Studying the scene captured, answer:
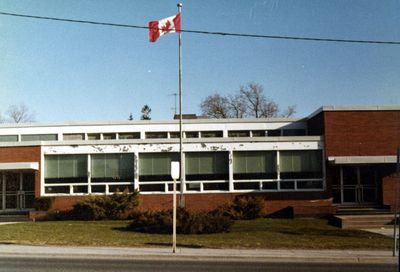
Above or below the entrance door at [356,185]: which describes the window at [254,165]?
above

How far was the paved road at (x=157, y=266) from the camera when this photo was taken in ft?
39.1

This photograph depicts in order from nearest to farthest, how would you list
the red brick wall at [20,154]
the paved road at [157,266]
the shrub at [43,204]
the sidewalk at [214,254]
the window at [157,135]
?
the paved road at [157,266], the sidewalk at [214,254], the shrub at [43,204], the red brick wall at [20,154], the window at [157,135]

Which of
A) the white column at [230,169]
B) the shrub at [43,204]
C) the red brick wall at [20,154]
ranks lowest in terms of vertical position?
the shrub at [43,204]

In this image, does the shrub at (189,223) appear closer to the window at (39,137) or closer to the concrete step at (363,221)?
the concrete step at (363,221)

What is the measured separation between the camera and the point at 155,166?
2708cm

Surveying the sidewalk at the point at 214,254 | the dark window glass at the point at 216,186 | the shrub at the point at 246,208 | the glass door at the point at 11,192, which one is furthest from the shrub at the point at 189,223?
the glass door at the point at 11,192

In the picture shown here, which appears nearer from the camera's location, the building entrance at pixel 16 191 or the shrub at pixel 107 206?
the shrub at pixel 107 206

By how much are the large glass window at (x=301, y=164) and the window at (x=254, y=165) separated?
1.97ft

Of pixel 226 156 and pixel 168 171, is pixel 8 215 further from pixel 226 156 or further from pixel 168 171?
pixel 226 156

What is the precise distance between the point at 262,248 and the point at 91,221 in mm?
11882

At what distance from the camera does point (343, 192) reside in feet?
89.0

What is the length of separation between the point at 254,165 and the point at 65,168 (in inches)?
425

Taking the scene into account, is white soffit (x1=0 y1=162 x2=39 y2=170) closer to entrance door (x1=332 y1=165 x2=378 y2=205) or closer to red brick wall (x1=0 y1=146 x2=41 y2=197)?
red brick wall (x1=0 y1=146 x2=41 y2=197)

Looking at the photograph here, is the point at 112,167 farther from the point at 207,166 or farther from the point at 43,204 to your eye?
the point at 207,166
